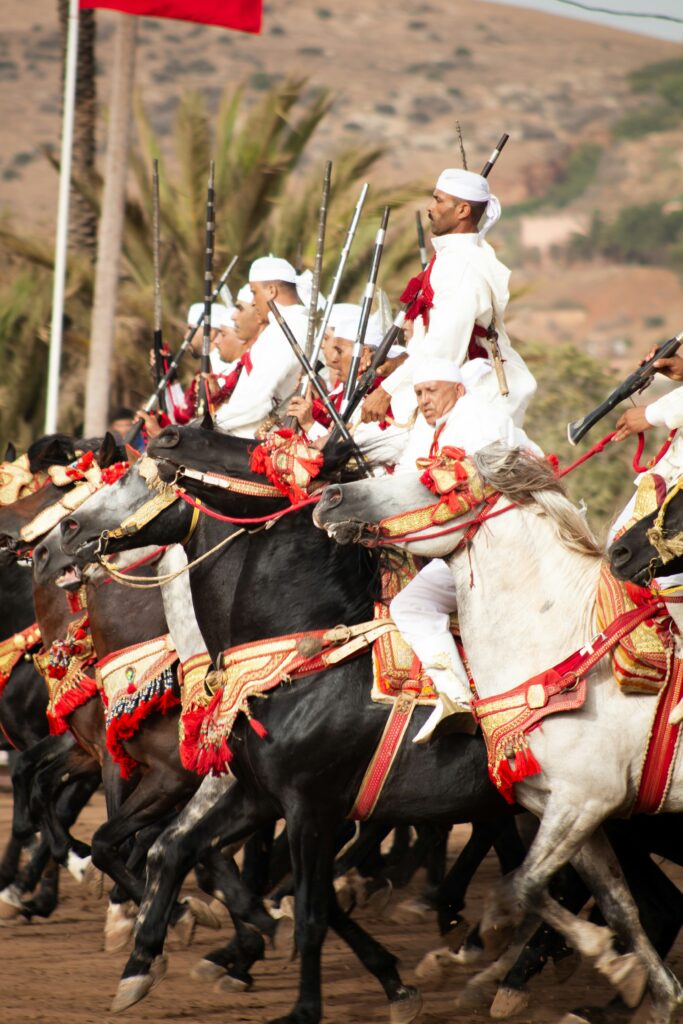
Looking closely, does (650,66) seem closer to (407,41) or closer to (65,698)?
(407,41)

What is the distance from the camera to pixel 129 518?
6664mm

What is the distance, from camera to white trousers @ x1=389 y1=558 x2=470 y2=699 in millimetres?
6156

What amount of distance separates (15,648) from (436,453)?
382cm

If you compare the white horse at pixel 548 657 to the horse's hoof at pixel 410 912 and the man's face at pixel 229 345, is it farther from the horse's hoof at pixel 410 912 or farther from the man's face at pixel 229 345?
the man's face at pixel 229 345

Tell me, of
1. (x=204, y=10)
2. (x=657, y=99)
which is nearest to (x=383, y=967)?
(x=204, y=10)

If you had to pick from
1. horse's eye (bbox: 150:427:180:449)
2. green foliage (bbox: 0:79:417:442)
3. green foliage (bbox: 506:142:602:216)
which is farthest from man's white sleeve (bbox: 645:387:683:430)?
green foliage (bbox: 506:142:602:216)

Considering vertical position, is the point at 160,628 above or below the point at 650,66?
above

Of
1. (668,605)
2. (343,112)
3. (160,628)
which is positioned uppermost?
(668,605)

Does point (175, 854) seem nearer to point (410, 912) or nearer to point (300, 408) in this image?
point (300, 408)

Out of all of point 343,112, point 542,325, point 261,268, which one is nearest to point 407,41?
point 343,112

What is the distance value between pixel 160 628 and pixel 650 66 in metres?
88.7

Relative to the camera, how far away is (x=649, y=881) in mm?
6824

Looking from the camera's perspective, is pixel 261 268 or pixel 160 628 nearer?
pixel 160 628

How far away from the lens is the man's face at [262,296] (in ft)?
30.1
